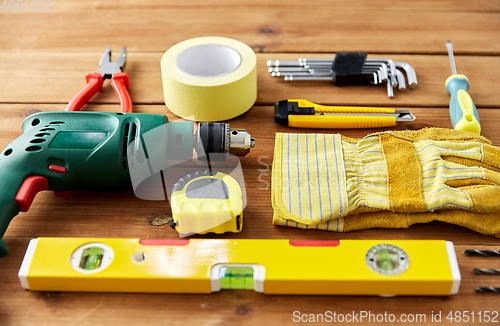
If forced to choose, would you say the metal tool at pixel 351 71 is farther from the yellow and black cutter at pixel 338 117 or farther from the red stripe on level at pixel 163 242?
the red stripe on level at pixel 163 242

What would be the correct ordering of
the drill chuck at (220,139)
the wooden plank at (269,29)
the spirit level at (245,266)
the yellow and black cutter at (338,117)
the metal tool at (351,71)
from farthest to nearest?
the wooden plank at (269,29), the metal tool at (351,71), the yellow and black cutter at (338,117), the drill chuck at (220,139), the spirit level at (245,266)

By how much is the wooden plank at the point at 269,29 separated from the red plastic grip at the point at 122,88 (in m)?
0.17

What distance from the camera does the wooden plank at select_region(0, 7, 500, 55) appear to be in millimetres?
1115

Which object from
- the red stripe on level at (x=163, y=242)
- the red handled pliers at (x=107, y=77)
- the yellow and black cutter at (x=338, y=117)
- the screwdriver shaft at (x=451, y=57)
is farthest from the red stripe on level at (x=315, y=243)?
the screwdriver shaft at (x=451, y=57)

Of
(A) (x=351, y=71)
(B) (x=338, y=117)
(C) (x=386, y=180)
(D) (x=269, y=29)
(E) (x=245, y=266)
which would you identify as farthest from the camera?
(D) (x=269, y=29)

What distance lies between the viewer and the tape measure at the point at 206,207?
0.65 m

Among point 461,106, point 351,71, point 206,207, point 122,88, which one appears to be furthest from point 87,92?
point 461,106

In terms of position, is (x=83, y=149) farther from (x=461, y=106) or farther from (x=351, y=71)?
(x=461, y=106)

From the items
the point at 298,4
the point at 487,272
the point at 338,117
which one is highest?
the point at 298,4

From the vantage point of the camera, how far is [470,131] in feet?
2.70

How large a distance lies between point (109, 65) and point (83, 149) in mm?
361

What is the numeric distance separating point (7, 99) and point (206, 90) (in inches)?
17.5

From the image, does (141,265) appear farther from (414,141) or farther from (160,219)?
(414,141)

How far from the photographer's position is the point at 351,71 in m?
0.98
